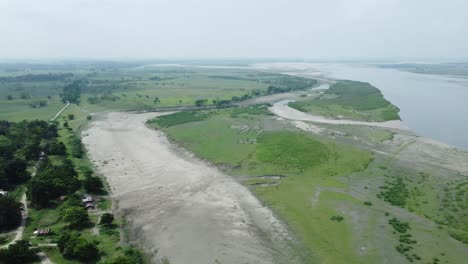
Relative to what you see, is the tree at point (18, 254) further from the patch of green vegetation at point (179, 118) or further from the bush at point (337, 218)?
the patch of green vegetation at point (179, 118)

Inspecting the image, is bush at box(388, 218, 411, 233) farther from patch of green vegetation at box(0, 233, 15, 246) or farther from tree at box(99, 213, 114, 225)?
patch of green vegetation at box(0, 233, 15, 246)

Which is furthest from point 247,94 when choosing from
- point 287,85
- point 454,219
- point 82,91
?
point 454,219

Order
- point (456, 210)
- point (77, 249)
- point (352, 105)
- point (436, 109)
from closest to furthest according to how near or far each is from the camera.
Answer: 1. point (77, 249)
2. point (456, 210)
3. point (436, 109)
4. point (352, 105)

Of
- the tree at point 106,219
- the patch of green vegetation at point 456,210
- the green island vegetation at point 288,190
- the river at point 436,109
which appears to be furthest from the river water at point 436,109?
the tree at point 106,219

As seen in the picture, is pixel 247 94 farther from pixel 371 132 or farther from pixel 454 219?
pixel 454 219

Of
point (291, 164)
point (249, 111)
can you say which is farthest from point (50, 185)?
point (249, 111)

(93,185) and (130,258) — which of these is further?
(93,185)

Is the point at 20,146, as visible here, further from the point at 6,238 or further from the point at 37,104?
the point at 37,104
